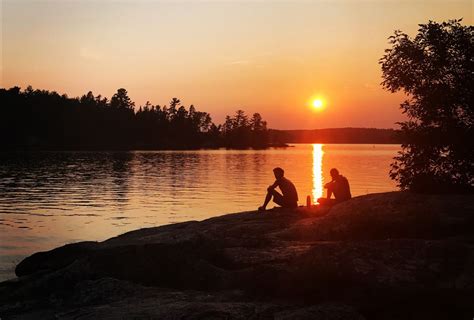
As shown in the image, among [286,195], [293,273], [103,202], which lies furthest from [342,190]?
[103,202]

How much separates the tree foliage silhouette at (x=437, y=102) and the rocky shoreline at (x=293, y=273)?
474cm

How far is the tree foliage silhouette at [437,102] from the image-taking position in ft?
62.9

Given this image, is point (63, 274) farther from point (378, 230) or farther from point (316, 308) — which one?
point (378, 230)

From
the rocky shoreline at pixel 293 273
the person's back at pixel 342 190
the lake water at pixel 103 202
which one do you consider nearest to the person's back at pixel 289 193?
the person's back at pixel 342 190

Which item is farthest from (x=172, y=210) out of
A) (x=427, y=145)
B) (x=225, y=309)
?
(x=225, y=309)

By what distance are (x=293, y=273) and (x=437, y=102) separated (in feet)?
42.2

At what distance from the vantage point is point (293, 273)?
33.4ft

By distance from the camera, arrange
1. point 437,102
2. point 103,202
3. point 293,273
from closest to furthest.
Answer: point 293,273 < point 437,102 < point 103,202

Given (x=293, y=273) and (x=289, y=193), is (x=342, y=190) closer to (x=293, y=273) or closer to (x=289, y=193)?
(x=289, y=193)

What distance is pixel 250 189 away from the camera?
192 ft

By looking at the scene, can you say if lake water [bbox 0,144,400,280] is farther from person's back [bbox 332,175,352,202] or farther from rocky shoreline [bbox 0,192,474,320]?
person's back [bbox 332,175,352,202]

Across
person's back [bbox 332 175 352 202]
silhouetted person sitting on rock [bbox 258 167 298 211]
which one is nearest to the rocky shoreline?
silhouetted person sitting on rock [bbox 258 167 298 211]

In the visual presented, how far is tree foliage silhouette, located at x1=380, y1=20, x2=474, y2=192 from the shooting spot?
19.2 meters

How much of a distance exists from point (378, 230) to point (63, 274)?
8.95 m
